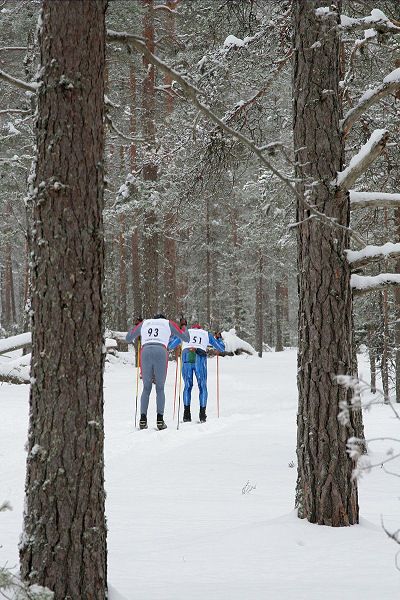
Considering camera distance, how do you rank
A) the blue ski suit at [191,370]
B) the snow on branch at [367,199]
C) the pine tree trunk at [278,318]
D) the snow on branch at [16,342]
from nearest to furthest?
1. the snow on branch at [367,199]
2. the snow on branch at [16,342]
3. the blue ski suit at [191,370]
4. the pine tree trunk at [278,318]

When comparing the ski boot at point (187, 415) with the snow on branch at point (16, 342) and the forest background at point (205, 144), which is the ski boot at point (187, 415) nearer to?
the forest background at point (205, 144)

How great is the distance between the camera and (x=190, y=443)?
9.27 metres

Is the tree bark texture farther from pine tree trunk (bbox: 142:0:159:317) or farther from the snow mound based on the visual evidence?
the snow mound

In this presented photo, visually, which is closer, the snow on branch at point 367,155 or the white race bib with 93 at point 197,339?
the snow on branch at point 367,155

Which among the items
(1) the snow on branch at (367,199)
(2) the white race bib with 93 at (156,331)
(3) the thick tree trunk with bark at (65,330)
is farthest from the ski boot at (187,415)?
(3) the thick tree trunk with bark at (65,330)

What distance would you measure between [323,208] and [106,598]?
11.2 ft

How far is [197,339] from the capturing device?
38.5 feet

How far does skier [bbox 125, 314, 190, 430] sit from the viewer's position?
34.3ft

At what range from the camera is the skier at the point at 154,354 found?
1045cm

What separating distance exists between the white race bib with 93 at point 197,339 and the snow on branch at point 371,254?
7161 mm

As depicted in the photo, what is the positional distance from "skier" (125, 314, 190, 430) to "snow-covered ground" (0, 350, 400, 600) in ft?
1.61

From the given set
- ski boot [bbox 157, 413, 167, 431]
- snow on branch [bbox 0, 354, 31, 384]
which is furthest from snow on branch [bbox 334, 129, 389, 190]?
snow on branch [bbox 0, 354, 31, 384]

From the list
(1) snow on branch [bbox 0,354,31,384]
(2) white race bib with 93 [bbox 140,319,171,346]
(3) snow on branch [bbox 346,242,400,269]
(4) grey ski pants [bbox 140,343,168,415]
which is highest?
(3) snow on branch [bbox 346,242,400,269]

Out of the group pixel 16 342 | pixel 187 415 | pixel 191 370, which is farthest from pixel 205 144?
pixel 187 415
